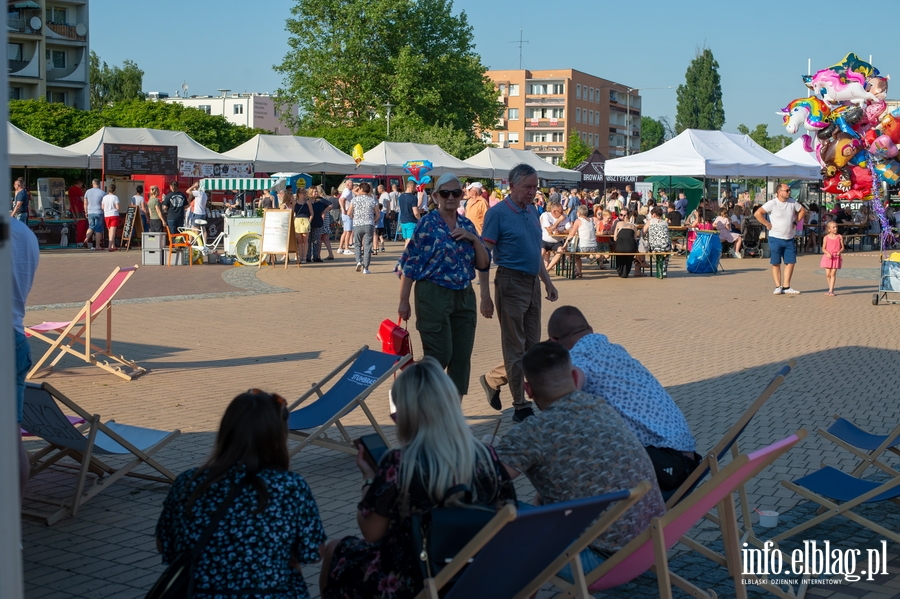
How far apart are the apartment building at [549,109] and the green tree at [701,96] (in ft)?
75.3

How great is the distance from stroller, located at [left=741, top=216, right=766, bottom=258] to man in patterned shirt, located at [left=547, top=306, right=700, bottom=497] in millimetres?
22216

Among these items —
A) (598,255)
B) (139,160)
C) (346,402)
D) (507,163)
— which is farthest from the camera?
(507,163)

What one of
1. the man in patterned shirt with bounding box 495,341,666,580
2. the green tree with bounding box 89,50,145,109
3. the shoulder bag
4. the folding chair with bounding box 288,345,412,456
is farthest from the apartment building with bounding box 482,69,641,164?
the shoulder bag

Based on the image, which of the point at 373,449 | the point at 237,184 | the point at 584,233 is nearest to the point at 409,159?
the point at 237,184

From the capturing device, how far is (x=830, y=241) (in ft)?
51.1

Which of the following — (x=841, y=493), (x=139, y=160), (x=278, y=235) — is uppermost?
(x=139, y=160)

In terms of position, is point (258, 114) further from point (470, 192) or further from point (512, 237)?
point (512, 237)

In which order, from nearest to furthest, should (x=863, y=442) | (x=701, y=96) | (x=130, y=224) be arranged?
1. (x=863, y=442)
2. (x=130, y=224)
3. (x=701, y=96)

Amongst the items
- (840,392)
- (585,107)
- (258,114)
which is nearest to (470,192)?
(840,392)

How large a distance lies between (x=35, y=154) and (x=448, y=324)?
21.3 meters

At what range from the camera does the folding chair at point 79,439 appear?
471 centimetres

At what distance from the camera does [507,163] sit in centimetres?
3772

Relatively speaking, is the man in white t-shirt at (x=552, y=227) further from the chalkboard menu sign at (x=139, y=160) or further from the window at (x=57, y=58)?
the window at (x=57, y=58)

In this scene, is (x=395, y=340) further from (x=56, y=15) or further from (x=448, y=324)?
(x=56, y=15)
